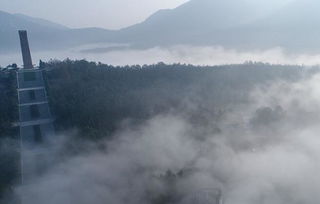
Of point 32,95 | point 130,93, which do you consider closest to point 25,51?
point 32,95

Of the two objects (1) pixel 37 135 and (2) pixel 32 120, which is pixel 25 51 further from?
(1) pixel 37 135

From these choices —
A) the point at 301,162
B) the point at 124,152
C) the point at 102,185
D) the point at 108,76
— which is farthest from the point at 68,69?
the point at 301,162

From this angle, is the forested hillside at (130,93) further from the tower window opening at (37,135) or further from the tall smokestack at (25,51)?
the tall smokestack at (25,51)

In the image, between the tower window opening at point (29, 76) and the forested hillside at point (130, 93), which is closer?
the forested hillside at point (130, 93)

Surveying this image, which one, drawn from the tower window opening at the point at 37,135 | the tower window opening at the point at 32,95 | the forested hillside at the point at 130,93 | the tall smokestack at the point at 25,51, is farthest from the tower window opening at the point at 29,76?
the tower window opening at the point at 37,135

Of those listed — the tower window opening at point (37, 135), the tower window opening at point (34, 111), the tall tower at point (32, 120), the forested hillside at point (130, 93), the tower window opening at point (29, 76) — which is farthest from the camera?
the tower window opening at point (29, 76)

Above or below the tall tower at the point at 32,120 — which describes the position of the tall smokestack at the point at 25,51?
above

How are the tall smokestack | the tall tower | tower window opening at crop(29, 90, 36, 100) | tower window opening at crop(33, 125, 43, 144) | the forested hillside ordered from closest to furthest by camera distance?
the tall tower, tower window opening at crop(33, 125, 43, 144), the forested hillside, tower window opening at crop(29, 90, 36, 100), the tall smokestack

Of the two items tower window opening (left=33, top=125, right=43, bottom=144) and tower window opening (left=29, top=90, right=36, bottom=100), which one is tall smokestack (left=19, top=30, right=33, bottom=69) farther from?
tower window opening (left=33, top=125, right=43, bottom=144)

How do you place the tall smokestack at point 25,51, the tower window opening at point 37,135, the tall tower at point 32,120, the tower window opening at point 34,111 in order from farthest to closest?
the tall smokestack at point 25,51, the tower window opening at point 34,111, the tower window opening at point 37,135, the tall tower at point 32,120

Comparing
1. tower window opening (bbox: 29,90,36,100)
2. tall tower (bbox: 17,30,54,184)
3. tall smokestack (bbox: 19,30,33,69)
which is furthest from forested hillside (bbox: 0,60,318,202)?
tall smokestack (bbox: 19,30,33,69)
